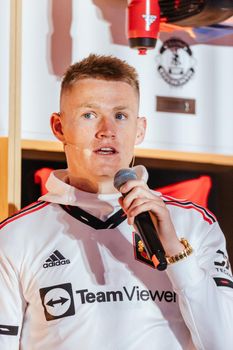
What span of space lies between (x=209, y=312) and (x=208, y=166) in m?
0.89

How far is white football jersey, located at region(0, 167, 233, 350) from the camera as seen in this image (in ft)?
5.33

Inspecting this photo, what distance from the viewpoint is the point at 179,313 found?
1717 mm

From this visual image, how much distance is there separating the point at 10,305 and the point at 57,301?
0.10 m

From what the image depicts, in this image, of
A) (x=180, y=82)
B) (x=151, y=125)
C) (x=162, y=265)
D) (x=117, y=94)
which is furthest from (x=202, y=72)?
(x=162, y=265)

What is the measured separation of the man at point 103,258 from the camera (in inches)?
63.5

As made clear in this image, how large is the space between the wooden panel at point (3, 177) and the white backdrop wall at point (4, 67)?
32 millimetres

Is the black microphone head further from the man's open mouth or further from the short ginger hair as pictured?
the short ginger hair

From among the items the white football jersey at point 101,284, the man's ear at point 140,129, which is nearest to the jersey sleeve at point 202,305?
the white football jersey at point 101,284

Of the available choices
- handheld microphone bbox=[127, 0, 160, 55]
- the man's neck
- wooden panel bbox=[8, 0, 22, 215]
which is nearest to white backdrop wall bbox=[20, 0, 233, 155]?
wooden panel bbox=[8, 0, 22, 215]

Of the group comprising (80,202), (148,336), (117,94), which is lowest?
(148,336)

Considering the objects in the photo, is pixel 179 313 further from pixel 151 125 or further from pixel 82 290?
pixel 151 125

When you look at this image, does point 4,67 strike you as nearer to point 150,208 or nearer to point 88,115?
point 88,115

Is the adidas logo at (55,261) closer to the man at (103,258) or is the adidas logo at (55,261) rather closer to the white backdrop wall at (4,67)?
the man at (103,258)

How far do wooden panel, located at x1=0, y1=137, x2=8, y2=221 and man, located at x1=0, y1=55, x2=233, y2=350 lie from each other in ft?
1.12
